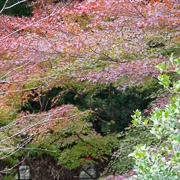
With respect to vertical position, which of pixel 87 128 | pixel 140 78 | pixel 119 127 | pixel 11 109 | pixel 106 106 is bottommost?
pixel 119 127

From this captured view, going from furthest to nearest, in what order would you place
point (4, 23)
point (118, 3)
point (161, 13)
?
1. point (4, 23)
2. point (118, 3)
3. point (161, 13)

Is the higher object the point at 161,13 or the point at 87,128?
the point at 161,13

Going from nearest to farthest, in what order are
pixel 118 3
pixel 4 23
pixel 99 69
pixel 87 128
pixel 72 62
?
pixel 118 3, pixel 99 69, pixel 72 62, pixel 87 128, pixel 4 23

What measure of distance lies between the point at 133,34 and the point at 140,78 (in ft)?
1.86

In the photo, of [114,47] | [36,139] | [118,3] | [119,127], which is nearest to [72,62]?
[114,47]

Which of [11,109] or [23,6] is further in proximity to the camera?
[23,6]

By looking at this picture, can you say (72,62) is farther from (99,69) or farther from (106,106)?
(106,106)

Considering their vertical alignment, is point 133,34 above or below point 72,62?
above

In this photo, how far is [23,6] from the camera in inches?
335

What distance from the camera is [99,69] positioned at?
395cm

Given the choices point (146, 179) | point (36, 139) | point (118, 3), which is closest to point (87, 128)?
point (36, 139)

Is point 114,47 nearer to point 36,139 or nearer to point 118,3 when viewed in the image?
point 118,3

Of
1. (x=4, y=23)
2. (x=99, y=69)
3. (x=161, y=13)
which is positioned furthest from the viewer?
(x=4, y=23)

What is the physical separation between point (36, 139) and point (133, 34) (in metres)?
2.08
